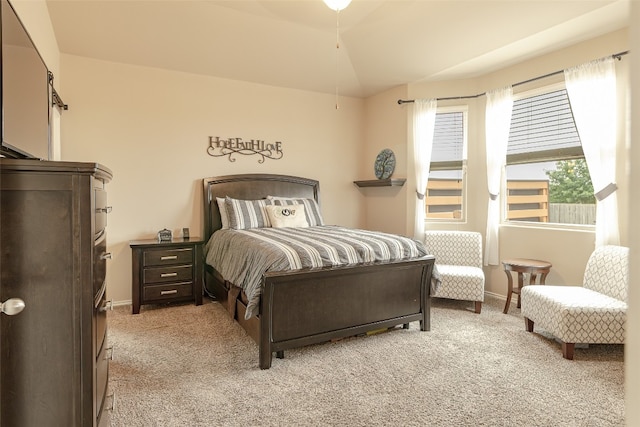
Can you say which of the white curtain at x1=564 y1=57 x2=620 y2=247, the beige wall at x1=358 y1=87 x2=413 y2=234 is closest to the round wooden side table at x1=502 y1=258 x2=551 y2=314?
the white curtain at x1=564 y1=57 x2=620 y2=247

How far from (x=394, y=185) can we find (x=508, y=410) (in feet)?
10.5

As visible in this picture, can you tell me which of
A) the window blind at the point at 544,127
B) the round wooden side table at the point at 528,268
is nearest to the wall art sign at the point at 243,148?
the window blind at the point at 544,127

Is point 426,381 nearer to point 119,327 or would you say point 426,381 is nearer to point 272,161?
point 119,327

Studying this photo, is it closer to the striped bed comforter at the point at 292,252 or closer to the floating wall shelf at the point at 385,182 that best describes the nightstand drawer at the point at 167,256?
the striped bed comforter at the point at 292,252

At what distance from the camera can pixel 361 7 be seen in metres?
3.58

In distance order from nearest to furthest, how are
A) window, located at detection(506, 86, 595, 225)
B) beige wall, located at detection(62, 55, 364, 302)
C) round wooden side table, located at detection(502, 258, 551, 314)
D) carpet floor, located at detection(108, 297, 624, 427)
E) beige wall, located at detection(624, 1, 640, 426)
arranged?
1. beige wall, located at detection(624, 1, 640, 426)
2. carpet floor, located at detection(108, 297, 624, 427)
3. round wooden side table, located at detection(502, 258, 551, 314)
4. window, located at detection(506, 86, 595, 225)
5. beige wall, located at detection(62, 55, 364, 302)

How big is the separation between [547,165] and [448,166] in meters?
1.13

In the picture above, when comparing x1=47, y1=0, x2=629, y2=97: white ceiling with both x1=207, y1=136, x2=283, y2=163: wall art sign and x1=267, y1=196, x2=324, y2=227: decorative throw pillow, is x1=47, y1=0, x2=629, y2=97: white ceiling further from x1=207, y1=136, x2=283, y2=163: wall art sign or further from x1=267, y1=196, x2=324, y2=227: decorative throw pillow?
x1=267, y1=196, x2=324, y2=227: decorative throw pillow

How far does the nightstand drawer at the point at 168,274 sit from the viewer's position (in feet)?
12.2

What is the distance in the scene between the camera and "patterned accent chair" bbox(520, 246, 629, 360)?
2.61 meters

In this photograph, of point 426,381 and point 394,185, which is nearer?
point 426,381

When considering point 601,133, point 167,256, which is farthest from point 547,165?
point 167,256

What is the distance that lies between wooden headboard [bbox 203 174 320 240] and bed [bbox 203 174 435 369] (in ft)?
3.70

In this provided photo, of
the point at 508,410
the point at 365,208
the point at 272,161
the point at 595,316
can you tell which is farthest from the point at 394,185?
the point at 508,410
